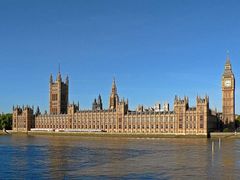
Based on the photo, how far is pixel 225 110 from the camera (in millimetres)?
153750

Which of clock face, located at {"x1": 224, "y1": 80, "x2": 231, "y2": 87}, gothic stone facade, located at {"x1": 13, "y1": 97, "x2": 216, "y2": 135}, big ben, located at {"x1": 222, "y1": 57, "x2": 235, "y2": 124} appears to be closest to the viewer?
gothic stone facade, located at {"x1": 13, "y1": 97, "x2": 216, "y2": 135}

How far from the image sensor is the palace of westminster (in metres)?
140

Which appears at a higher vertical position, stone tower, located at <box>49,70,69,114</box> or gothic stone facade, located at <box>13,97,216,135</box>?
stone tower, located at <box>49,70,69,114</box>

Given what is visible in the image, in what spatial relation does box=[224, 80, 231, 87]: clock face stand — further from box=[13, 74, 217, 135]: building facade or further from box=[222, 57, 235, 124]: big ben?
box=[13, 74, 217, 135]: building facade

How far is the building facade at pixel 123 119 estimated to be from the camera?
457 feet

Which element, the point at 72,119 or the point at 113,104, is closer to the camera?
the point at 72,119

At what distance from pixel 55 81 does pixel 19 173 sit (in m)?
158

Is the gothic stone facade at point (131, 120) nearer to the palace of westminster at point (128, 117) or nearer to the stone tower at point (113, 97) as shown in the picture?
the palace of westminster at point (128, 117)

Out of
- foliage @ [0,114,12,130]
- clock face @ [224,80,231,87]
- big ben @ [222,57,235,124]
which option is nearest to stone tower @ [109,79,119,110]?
foliage @ [0,114,12,130]

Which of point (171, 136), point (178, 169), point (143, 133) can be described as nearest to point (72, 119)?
point (143, 133)

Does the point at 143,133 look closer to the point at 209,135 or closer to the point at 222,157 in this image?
the point at 209,135

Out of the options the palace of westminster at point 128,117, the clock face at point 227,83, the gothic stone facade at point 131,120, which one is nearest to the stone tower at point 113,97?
the palace of westminster at point 128,117

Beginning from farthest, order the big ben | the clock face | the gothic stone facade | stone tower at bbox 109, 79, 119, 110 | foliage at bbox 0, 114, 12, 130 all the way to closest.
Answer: foliage at bbox 0, 114, 12, 130 → stone tower at bbox 109, 79, 119, 110 → the clock face → the big ben → the gothic stone facade

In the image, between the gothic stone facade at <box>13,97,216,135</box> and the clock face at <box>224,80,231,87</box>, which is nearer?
the gothic stone facade at <box>13,97,216,135</box>
